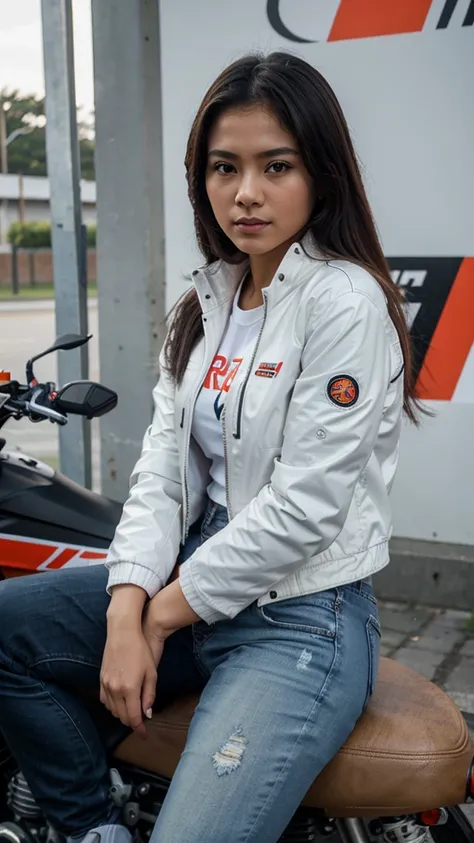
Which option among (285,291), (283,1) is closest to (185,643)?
(285,291)

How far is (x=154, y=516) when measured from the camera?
6.31 ft

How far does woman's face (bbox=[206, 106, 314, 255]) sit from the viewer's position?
1.73m

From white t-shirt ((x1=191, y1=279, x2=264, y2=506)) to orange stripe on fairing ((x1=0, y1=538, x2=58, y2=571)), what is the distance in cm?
65

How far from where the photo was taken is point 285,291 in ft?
5.71

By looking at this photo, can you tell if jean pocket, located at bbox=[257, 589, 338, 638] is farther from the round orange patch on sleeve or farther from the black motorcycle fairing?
the black motorcycle fairing

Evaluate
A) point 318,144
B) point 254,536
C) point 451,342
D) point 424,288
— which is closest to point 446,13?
point 424,288

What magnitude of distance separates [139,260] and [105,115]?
0.73 metres

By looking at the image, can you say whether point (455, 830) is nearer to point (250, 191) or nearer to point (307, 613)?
point (307, 613)

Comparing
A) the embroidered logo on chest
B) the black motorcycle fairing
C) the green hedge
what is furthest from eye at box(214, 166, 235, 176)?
the green hedge

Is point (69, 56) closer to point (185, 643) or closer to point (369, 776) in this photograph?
point (185, 643)

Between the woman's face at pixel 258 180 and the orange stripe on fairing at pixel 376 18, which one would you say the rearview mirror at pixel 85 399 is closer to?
the woman's face at pixel 258 180

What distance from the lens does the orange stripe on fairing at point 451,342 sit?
417cm

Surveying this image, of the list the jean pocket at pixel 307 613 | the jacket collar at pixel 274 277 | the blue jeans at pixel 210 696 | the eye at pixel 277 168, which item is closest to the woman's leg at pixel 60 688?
the blue jeans at pixel 210 696

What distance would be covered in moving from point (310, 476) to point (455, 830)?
0.76m
